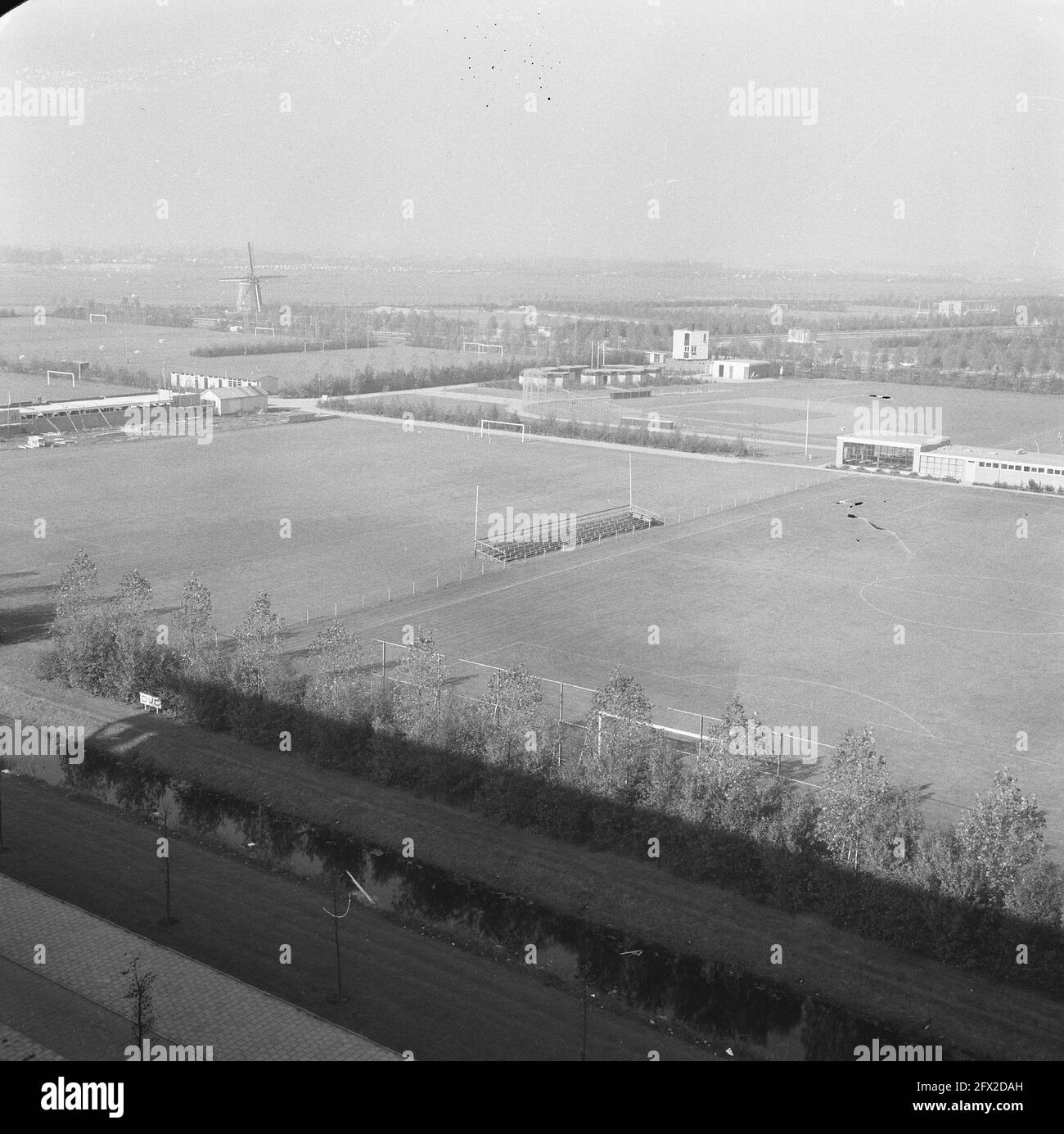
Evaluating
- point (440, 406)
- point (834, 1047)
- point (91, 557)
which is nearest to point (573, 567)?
point (91, 557)

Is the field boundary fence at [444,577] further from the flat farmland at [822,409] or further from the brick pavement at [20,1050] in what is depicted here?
the flat farmland at [822,409]

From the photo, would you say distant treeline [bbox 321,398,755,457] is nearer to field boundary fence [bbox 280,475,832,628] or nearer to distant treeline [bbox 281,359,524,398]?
distant treeline [bbox 281,359,524,398]

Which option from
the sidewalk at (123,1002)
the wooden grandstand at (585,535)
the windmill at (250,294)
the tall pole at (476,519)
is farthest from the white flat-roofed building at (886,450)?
the windmill at (250,294)

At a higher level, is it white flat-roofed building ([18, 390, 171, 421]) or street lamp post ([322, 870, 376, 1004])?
white flat-roofed building ([18, 390, 171, 421])

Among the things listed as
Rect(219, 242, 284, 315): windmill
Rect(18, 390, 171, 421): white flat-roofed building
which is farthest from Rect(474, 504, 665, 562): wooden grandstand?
Rect(219, 242, 284, 315): windmill

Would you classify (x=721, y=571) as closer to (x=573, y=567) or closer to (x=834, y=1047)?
(x=573, y=567)

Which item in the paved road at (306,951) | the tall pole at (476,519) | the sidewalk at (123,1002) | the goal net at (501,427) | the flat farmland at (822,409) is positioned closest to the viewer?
the sidewalk at (123,1002)

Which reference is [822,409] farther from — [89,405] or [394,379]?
[89,405]
